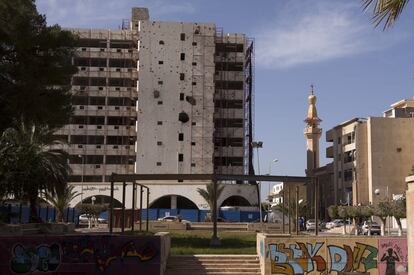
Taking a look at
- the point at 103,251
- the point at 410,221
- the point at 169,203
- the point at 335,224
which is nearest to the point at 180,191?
the point at 169,203

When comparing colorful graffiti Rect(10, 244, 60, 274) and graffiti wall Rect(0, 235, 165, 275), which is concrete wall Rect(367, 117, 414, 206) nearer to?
graffiti wall Rect(0, 235, 165, 275)

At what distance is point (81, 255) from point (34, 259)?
6.04ft

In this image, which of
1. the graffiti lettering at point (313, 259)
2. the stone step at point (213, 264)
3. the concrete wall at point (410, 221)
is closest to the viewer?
the concrete wall at point (410, 221)

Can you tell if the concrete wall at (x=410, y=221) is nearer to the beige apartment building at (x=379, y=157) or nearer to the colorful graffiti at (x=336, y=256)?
the colorful graffiti at (x=336, y=256)

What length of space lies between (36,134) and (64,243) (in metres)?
9.83

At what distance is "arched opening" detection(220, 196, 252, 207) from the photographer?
82.1 meters

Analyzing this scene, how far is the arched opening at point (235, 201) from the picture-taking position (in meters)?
82.1

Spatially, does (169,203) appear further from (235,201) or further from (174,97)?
(174,97)

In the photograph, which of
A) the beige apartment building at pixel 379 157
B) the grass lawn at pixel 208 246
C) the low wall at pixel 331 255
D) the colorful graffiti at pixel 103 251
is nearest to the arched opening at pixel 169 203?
the beige apartment building at pixel 379 157

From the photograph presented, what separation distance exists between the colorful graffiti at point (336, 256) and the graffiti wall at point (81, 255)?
518 centimetres

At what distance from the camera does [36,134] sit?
32.2 metres

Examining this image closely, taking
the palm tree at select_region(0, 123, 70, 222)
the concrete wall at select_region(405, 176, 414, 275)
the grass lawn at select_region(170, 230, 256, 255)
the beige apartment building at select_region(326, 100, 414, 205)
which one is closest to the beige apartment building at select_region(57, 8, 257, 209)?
the beige apartment building at select_region(326, 100, 414, 205)

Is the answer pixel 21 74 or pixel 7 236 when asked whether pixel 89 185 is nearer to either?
pixel 21 74

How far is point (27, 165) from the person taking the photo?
30.4 m
